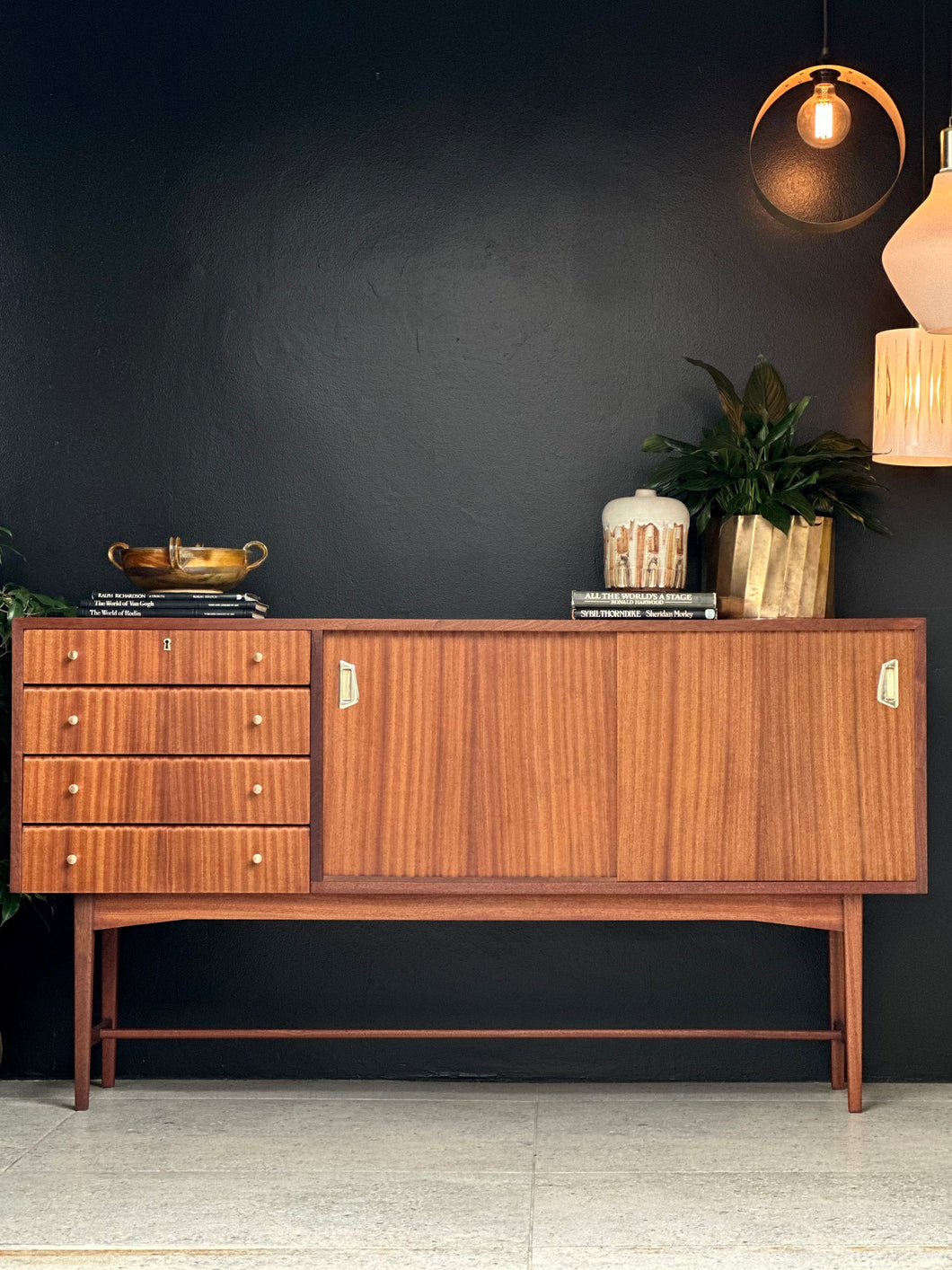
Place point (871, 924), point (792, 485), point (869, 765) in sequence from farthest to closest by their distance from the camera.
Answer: point (871, 924)
point (792, 485)
point (869, 765)

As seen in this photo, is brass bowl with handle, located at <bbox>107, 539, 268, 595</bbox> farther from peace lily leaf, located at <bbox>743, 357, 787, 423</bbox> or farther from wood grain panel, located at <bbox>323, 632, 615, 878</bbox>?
peace lily leaf, located at <bbox>743, 357, 787, 423</bbox>

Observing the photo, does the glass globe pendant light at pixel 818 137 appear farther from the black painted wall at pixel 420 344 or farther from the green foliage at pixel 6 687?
the green foliage at pixel 6 687

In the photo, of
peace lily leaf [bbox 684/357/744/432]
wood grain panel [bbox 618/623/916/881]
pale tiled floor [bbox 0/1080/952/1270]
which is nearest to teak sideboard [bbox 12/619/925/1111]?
wood grain panel [bbox 618/623/916/881]

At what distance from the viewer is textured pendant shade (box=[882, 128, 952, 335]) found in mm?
2068

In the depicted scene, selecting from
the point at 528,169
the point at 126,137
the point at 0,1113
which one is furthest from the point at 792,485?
the point at 0,1113

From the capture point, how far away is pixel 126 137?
312cm

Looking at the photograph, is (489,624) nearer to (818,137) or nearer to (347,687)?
(347,687)

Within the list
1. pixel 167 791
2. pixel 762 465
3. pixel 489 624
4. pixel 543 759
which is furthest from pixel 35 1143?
pixel 762 465

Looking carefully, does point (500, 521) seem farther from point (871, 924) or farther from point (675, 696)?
point (871, 924)

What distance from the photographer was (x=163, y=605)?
267 cm

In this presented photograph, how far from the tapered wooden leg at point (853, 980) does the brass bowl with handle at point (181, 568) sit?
1449mm

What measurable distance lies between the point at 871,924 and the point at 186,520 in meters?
1.85

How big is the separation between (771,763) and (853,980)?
0.49 m

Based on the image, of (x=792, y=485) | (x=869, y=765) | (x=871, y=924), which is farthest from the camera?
(x=871, y=924)
